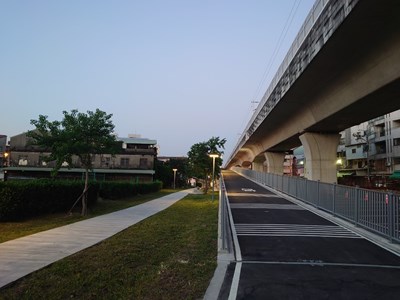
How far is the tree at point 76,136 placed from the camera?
17.8 m

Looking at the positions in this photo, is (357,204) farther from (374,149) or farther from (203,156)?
(374,149)

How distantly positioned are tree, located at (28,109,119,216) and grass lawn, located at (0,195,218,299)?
7.98 meters

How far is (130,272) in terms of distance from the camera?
7250 mm

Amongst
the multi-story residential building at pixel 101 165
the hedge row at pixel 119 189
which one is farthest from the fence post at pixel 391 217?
the multi-story residential building at pixel 101 165

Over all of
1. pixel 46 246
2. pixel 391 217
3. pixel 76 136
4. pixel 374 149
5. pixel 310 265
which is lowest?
pixel 46 246

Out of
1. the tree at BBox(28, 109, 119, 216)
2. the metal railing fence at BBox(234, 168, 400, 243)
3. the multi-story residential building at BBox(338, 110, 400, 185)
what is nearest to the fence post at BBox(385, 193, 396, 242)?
the metal railing fence at BBox(234, 168, 400, 243)

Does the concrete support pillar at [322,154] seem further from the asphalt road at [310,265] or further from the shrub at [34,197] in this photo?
the shrub at [34,197]

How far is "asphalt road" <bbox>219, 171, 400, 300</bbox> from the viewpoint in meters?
6.21

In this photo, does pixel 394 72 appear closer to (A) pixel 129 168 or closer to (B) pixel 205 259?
(B) pixel 205 259

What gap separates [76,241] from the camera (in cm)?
1077

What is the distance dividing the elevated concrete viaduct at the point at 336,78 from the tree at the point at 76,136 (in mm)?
10415

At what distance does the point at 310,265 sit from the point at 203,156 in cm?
3190

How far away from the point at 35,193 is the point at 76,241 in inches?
275

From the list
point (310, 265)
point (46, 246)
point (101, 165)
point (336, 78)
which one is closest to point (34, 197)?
point (46, 246)
